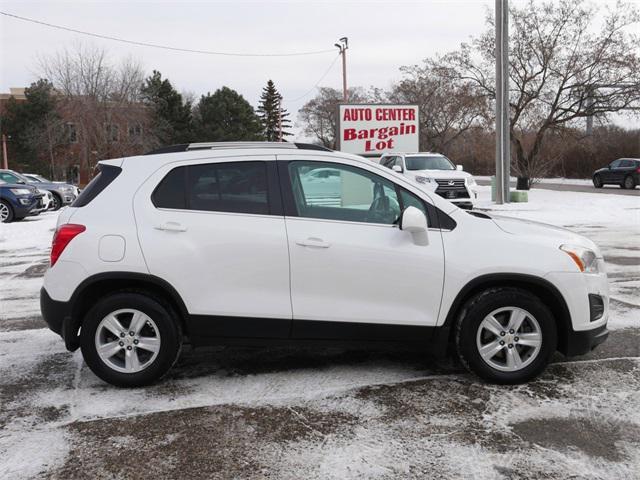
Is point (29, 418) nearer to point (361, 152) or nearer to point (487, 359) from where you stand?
point (487, 359)

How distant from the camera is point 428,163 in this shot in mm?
19547

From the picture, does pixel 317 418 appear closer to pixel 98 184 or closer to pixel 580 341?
pixel 580 341

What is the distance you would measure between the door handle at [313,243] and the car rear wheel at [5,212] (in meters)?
16.0

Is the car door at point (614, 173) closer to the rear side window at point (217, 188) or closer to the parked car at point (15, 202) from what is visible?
the parked car at point (15, 202)

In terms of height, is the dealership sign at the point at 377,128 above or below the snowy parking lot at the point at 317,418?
above

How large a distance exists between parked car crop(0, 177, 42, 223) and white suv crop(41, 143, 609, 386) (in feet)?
48.6

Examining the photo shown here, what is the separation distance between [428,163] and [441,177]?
150 centimetres

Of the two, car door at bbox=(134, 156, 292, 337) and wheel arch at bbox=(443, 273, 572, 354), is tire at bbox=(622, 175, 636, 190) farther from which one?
car door at bbox=(134, 156, 292, 337)

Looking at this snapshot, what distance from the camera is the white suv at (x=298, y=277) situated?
405 cm

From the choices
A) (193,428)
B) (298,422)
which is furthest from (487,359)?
(193,428)

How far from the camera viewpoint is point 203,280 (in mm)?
4070

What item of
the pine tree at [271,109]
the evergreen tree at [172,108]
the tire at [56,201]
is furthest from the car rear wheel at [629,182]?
the pine tree at [271,109]

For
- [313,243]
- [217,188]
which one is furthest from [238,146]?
[313,243]

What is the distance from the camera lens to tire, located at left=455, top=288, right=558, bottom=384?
4.07 metres
